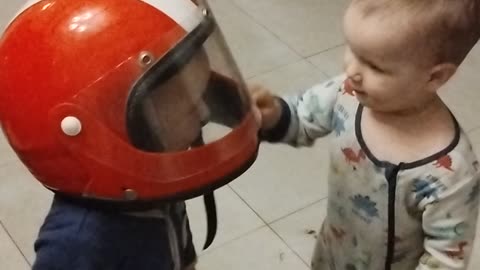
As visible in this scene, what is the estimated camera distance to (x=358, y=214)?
1141mm

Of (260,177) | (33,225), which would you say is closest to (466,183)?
(260,177)

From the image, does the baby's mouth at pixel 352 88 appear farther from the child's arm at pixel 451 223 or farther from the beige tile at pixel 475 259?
the beige tile at pixel 475 259

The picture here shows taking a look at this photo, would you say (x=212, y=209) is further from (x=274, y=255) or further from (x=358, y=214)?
(x=274, y=255)

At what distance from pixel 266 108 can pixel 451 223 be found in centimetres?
28

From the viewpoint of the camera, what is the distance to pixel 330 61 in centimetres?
215

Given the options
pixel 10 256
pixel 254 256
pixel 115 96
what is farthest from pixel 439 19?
pixel 10 256

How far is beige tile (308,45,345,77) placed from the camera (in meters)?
2.12

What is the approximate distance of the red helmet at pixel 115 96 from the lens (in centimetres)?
94

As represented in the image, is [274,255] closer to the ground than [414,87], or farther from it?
closer to the ground

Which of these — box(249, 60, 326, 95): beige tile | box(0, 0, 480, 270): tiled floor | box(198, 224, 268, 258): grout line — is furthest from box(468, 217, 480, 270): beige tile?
box(249, 60, 326, 95): beige tile

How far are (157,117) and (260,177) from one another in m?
0.89

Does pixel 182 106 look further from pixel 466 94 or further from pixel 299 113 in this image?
pixel 466 94

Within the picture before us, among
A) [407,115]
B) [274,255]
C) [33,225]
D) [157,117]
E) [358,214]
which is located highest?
[157,117]

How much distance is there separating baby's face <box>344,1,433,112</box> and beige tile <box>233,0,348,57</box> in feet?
3.74
